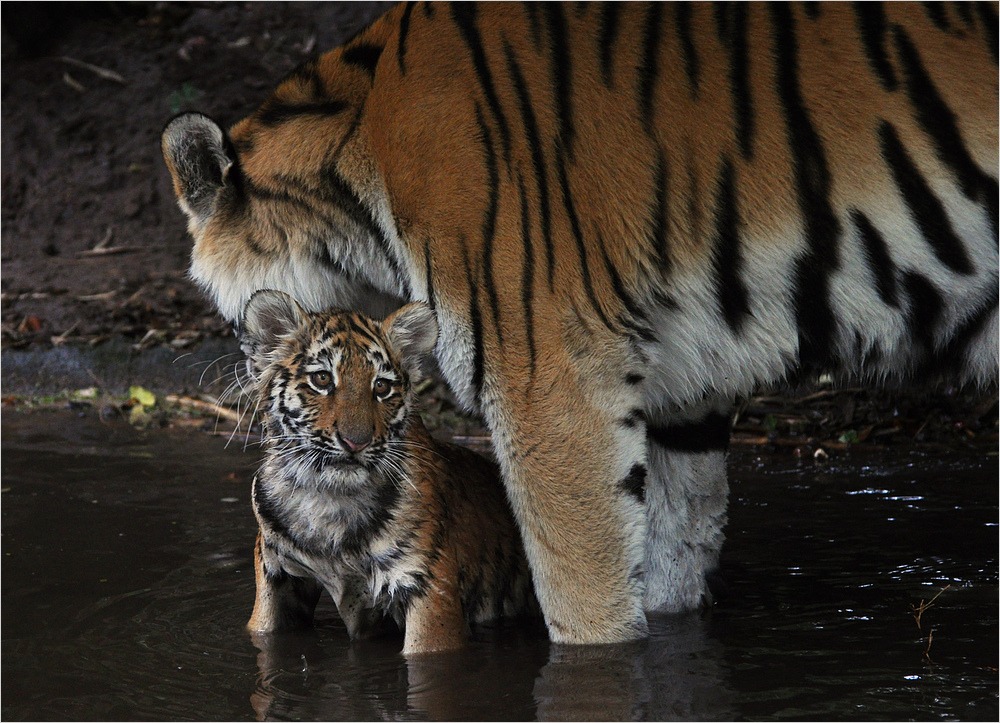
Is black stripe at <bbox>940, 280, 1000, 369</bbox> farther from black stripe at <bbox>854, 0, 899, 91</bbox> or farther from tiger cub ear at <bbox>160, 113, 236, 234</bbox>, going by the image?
tiger cub ear at <bbox>160, 113, 236, 234</bbox>

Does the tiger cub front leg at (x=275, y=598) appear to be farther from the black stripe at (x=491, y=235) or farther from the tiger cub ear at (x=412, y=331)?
the black stripe at (x=491, y=235)

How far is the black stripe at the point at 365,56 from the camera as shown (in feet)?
10.5

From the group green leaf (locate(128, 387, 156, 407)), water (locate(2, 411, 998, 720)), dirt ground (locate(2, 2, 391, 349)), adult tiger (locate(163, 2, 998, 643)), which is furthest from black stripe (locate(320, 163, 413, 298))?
dirt ground (locate(2, 2, 391, 349))

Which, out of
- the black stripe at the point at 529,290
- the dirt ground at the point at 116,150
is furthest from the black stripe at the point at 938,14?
the dirt ground at the point at 116,150

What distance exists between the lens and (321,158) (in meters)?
3.14

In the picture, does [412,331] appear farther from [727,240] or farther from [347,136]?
[727,240]

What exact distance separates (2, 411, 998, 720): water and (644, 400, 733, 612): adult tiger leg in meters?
0.13

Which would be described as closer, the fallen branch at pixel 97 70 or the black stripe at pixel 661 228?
the black stripe at pixel 661 228

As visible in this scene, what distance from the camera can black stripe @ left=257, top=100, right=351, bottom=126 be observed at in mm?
3168

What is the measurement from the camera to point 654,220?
2.94 metres

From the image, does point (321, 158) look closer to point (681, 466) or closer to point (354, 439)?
point (354, 439)

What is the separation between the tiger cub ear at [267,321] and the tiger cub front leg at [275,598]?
1.65 ft

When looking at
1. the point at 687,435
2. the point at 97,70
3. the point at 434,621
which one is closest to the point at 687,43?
the point at 687,435

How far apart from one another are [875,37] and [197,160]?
1768 millimetres
